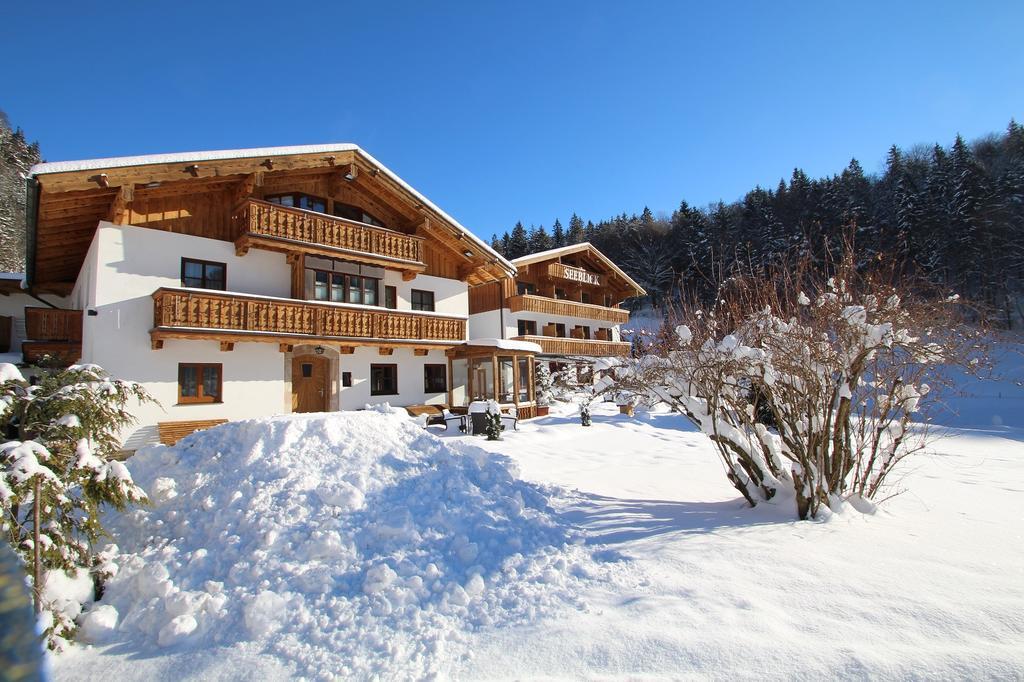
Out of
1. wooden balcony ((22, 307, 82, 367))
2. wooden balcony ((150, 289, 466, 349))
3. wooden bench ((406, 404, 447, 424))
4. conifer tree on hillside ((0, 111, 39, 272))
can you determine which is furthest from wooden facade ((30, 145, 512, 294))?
conifer tree on hillside ((0, 111, 39, 272))

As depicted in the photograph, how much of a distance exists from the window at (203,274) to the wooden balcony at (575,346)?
52.8ft

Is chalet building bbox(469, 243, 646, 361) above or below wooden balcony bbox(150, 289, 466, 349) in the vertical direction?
above

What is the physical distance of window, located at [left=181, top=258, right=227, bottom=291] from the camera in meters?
15.2

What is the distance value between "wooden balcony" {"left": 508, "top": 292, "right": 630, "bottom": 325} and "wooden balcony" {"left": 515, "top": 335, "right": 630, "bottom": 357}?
1766mm

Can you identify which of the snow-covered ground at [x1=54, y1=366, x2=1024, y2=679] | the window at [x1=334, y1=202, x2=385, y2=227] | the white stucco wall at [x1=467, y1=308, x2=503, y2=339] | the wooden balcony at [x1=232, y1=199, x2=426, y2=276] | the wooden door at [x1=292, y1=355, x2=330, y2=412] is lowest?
the snow-covered ground at [x1=54, y1=366, x2=1024, y2=679]

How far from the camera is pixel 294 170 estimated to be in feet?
55.5

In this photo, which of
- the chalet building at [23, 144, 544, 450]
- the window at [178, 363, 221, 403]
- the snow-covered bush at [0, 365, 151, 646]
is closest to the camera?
the snow-covered bush at [0, 365, 151, 646]

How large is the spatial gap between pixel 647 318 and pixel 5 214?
172ft

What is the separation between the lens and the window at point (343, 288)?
17906mm

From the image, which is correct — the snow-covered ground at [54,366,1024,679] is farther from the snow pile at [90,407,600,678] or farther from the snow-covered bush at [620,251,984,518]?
the snow-covered bush at [620,251,984,518]

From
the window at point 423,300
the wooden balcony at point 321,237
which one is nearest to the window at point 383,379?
the window at point 423,300

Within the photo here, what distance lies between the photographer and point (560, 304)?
31391 mm

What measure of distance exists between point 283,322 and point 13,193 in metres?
39.8

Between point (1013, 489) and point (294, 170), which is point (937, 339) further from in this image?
point (294, 170)
